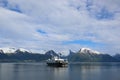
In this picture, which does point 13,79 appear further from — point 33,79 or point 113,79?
point 113,79

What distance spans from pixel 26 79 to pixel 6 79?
25.6 ft

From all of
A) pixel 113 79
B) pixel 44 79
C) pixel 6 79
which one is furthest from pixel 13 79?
pixel 113 79

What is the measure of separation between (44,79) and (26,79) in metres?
6.80

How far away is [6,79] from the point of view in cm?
9300

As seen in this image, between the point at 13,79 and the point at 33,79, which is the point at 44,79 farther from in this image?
the point at 13,79

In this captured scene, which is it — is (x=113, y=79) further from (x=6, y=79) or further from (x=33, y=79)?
(x=6, y=79)

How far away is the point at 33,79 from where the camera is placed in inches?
3622

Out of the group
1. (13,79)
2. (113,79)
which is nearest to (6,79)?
(13,79)

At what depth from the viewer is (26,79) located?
9169cm

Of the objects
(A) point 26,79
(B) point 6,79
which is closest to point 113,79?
(A) point 26,79

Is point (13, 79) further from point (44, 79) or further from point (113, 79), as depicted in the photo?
point (113, 79)

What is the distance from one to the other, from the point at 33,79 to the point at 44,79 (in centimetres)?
427

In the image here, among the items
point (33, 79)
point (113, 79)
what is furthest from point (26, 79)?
point (113, 79)

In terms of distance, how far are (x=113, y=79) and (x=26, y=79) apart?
32.7 meters
